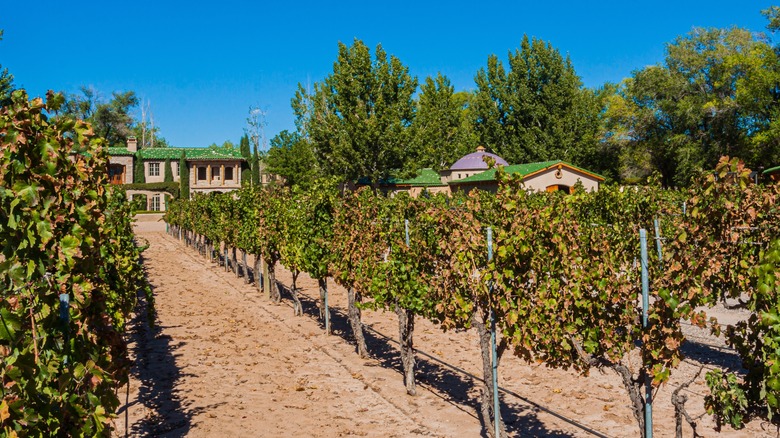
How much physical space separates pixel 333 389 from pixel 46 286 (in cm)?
674

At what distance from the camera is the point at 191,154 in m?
68.8

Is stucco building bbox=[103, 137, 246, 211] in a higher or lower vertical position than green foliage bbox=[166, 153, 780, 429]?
higher

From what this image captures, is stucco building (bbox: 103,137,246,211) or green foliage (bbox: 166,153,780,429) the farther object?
stucco building (bbox: 103,137,246,211)

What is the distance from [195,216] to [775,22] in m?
39.6

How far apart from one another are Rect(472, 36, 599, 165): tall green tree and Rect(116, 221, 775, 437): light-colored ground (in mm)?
49642

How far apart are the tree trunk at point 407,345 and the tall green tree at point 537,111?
5368 cm

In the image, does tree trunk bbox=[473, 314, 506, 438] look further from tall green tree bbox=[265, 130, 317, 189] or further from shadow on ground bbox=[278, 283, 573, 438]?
tall green tree bbox=[265, 130, 317, 189]

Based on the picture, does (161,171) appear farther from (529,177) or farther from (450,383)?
(450,383)

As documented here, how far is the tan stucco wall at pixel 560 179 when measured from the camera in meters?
41.1

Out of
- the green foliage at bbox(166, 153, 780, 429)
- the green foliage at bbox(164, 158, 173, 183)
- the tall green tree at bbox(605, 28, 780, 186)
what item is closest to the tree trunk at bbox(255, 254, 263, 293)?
the green foliage at bbox(166, 153, 780, 429)

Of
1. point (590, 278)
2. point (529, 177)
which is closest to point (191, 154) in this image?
point (529, 177)

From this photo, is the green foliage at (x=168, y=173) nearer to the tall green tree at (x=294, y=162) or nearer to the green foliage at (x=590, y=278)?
the tall green tree at (x=294, y=162)

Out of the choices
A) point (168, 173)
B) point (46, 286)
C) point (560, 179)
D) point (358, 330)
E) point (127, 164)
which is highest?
point (127, 164)

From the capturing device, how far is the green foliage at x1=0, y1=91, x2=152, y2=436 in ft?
11.3
